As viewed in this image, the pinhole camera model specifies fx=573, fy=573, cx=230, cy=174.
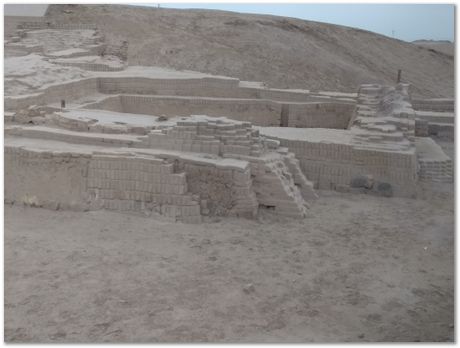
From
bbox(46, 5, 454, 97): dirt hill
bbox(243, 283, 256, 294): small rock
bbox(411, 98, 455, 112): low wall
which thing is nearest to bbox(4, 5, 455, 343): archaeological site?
bbox(243, 283, 256, 294): small rock

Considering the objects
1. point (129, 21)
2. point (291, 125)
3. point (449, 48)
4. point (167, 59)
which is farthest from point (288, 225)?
point (449, 48)

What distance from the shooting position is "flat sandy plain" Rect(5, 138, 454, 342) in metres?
4.29

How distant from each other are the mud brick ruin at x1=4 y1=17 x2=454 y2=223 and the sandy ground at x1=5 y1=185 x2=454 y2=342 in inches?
12.2

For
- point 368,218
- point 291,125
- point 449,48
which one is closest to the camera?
point 368,218

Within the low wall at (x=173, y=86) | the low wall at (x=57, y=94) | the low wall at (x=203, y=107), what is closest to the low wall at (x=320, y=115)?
the low wall at (x=203, y=107)

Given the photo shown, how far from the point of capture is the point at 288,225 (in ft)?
21.6

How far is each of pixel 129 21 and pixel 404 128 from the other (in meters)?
16.6

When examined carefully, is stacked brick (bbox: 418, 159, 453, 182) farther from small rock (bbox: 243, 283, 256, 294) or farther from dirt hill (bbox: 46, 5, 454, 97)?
dirt hill (bbox: 46, 5, 454, 97)

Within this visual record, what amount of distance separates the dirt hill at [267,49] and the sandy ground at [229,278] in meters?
12.8

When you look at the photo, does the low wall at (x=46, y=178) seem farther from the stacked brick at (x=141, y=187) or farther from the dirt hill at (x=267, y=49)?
the dirt hill at (x=267, y=49)

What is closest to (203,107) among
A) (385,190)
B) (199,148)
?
(199,148)

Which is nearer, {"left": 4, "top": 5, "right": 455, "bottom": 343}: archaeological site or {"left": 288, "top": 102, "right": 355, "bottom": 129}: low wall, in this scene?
{"left": 4, "top": 5, "right": 455, "bottom": 343}: archaeological site

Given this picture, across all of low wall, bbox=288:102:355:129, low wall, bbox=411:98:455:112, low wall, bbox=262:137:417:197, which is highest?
low wall, bbox=411:98:455:112

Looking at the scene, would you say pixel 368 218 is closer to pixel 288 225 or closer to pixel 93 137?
pixel 288 225
